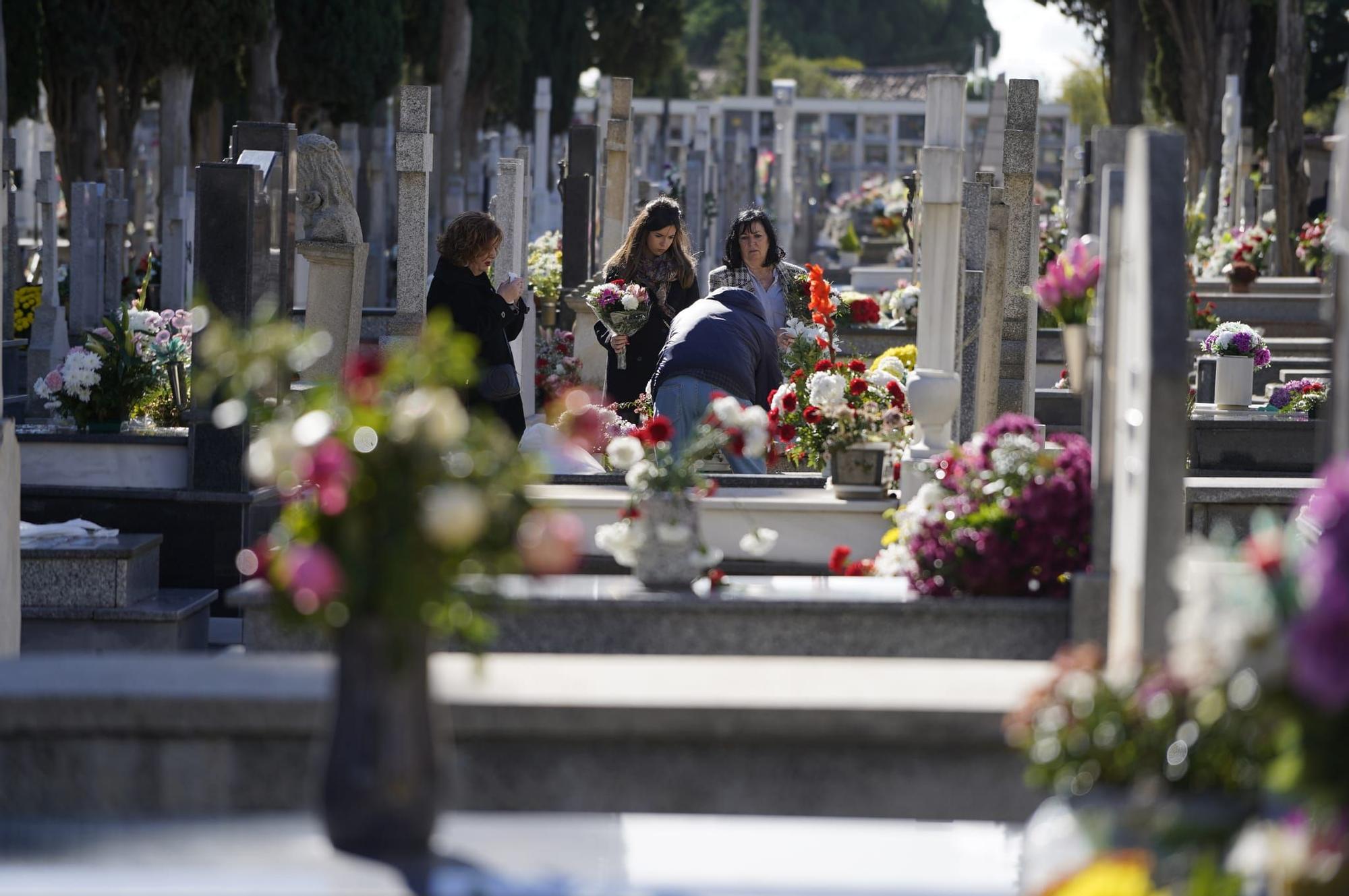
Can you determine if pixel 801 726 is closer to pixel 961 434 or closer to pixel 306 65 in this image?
pixel 961 434

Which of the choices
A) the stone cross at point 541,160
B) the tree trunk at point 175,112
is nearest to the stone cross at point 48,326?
the tree trunk at point 175,112

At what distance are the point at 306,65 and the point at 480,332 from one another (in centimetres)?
1935

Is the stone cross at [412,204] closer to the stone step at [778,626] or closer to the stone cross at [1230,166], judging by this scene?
the stone step at [778,626]

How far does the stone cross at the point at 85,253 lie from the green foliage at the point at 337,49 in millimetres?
11038

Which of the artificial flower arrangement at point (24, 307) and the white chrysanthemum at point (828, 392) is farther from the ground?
the artificial flower arrangement at point (24, 307)

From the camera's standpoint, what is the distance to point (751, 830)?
4.18 meters

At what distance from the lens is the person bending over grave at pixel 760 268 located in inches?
416

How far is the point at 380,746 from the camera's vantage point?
11.5ft

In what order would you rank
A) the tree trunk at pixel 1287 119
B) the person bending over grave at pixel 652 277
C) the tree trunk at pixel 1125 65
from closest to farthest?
the person bending over grave at pixel 652 277, the tree trunk at pixel 1287 119, the tree trunk at pixel 1125 65

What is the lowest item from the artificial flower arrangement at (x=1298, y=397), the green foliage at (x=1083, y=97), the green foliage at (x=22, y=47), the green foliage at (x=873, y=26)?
the artificial flower arrangement at (x=1298, y=397)

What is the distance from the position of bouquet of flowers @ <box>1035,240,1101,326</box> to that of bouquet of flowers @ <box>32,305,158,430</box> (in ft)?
15.6

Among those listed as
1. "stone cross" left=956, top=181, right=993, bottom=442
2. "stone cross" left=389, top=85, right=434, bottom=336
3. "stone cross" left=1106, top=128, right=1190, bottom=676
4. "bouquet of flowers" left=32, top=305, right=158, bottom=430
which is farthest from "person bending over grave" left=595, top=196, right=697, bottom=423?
"stone cross" left=1106, top=128, right=1190, bottom=676

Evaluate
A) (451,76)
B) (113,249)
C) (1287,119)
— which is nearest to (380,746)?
(113,249)

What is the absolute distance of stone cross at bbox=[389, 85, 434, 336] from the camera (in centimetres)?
1156
